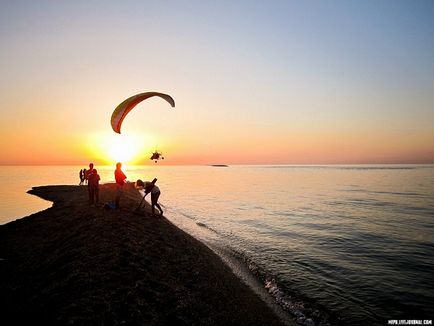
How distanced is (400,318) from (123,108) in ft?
59.1

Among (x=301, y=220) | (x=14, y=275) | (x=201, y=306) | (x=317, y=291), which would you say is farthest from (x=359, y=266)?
(x=14, y=275)

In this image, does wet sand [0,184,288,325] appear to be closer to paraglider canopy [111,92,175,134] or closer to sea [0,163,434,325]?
sea [0,163,434,325]

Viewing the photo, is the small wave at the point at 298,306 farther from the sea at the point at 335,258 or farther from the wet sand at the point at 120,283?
the wet sand at the point at 120,283

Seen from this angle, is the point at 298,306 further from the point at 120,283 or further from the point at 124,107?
the point at 124,107

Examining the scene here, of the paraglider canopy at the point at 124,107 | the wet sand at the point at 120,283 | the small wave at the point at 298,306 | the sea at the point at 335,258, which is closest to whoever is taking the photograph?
the wet sand at the point at 120,283

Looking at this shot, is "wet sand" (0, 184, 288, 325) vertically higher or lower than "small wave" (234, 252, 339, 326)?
higher

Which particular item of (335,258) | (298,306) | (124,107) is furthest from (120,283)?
(335,258)

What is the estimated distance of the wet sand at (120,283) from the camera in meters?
6.89

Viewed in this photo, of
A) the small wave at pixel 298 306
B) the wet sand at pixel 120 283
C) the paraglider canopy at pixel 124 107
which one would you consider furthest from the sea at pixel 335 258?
the paraglider canopy at pixel 124 107

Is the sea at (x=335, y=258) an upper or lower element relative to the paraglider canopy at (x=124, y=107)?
lower

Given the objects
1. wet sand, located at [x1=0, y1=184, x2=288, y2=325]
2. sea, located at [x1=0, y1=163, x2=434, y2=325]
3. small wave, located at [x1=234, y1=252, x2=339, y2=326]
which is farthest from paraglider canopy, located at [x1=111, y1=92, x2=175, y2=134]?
small wave, located at [x1=234, y1=252, x2=339, y2=326]

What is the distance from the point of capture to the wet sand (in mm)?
6895

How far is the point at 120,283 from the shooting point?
8180 millimetres

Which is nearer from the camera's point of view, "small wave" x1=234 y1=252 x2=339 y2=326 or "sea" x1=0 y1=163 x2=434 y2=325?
"small wave" x1=234 y1=252 x2=339 y2=326
